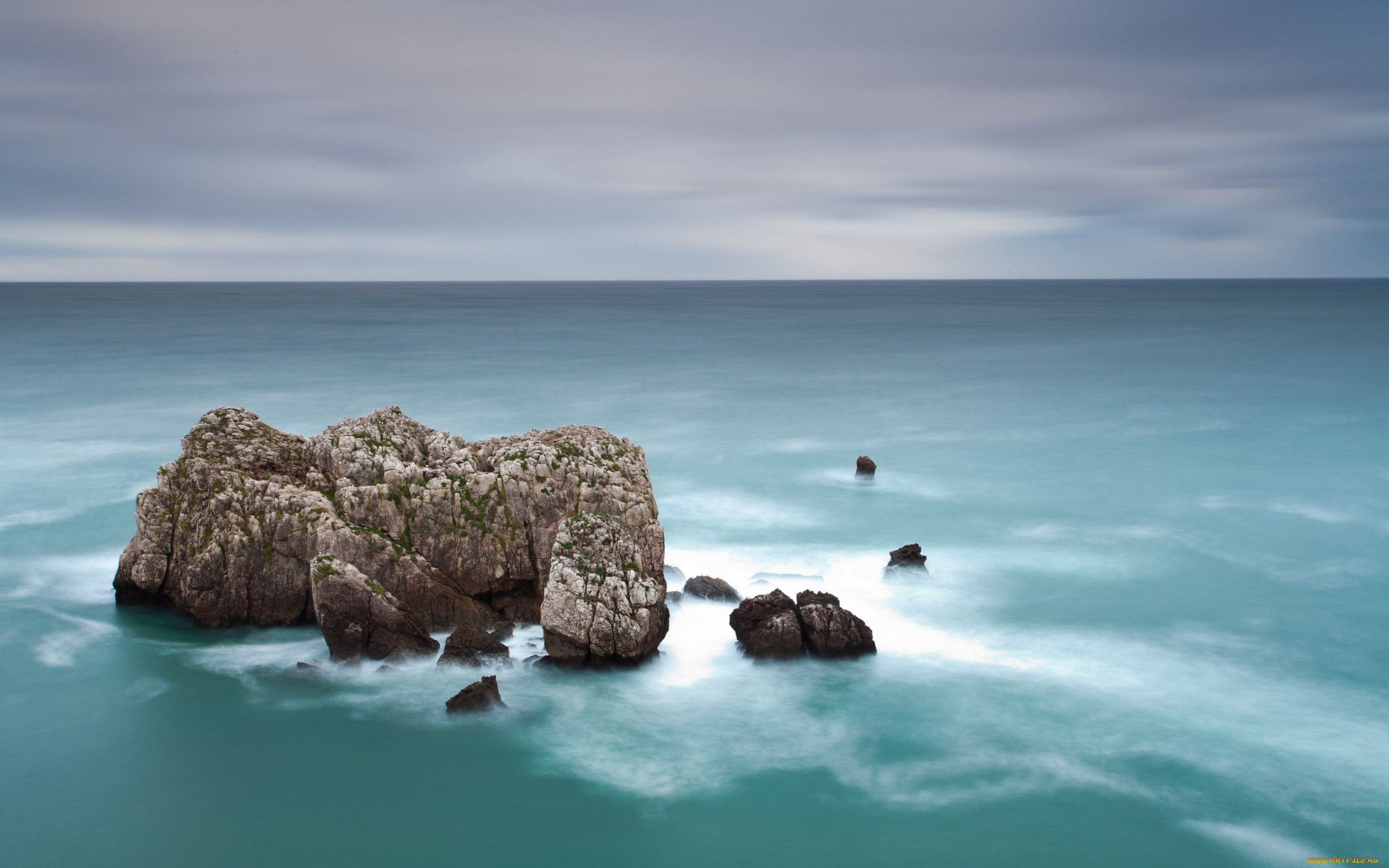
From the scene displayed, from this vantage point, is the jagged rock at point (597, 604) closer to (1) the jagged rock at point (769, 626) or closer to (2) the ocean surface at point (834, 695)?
(2) the ocean surface at point (834, 695)

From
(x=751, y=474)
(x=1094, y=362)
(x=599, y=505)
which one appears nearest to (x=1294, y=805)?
(x=599, y=505)

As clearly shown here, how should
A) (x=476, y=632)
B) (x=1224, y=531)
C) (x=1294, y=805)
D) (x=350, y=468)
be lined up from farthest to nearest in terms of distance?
(x=1224, y=531), (x=350, y=468), (x=476, y=632), (x=1294, y=805)

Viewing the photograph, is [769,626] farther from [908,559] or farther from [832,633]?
[908,559]

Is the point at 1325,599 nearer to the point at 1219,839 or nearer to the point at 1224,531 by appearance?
the point at 1224,531

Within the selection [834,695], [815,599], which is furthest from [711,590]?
[834,695]

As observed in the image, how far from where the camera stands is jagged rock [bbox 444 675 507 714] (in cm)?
1789

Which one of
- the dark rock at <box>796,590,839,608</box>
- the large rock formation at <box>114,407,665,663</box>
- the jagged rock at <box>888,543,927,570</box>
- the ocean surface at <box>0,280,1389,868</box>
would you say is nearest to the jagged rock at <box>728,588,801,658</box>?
the dark rock at <box>796,590,839,608</box>

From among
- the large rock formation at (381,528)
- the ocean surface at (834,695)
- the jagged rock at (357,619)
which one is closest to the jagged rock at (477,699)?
the ocean surface at (834,695)

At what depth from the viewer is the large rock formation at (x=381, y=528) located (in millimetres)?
21156

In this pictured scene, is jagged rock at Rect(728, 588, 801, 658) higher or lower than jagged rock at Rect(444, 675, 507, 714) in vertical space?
higher

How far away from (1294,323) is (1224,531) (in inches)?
4443

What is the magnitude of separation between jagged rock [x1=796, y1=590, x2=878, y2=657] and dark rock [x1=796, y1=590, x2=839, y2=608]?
3.8 inches

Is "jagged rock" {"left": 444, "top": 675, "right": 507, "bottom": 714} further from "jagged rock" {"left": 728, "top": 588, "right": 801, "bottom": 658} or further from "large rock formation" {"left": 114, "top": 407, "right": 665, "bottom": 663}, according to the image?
"jagged rock" {"left": 728, "top": 588, "right": 801, "bottom": 658}

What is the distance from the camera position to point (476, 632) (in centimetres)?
1998
